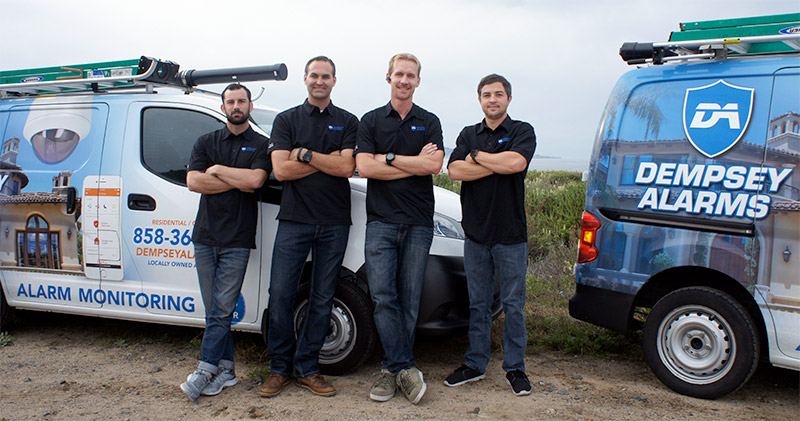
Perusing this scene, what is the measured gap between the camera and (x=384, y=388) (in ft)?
12.6

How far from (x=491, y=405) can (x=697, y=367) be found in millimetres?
1290

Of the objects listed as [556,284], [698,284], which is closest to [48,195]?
[698,284]

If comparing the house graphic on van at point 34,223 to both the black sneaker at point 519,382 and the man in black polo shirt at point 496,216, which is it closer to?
the man in black polo shirt at point 496,216

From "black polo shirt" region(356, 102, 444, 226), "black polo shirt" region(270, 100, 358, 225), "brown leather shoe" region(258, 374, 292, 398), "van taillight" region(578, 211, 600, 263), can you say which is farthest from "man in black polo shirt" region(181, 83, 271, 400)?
"van taillight" region(578, 211, 600, 263)

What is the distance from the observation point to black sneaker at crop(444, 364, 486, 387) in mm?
4086

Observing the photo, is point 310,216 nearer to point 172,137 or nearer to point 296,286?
point 296,286

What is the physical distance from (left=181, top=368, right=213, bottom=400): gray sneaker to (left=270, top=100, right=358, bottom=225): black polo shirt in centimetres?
111

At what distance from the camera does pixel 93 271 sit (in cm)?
457

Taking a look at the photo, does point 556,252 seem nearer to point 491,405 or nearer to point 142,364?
point 491,405

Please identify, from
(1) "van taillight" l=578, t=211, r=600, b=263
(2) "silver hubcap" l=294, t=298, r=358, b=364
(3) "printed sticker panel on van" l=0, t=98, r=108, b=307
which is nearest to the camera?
(1) "van taillight" l=578, t=211, r=600, b=263

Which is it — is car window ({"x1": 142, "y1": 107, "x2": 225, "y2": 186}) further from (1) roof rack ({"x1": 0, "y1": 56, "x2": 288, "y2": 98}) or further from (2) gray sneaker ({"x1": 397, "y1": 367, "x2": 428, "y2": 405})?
(2) gray sneaker ({"x1": 397, "y1": 367, "x2": 428, "y2": 405})

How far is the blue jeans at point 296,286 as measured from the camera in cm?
385

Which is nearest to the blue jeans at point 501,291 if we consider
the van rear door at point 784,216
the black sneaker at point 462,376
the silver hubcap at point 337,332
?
the black sneaker at point 462,376

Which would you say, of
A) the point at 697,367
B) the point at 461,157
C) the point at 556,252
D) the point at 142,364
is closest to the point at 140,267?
the point at 142,364
